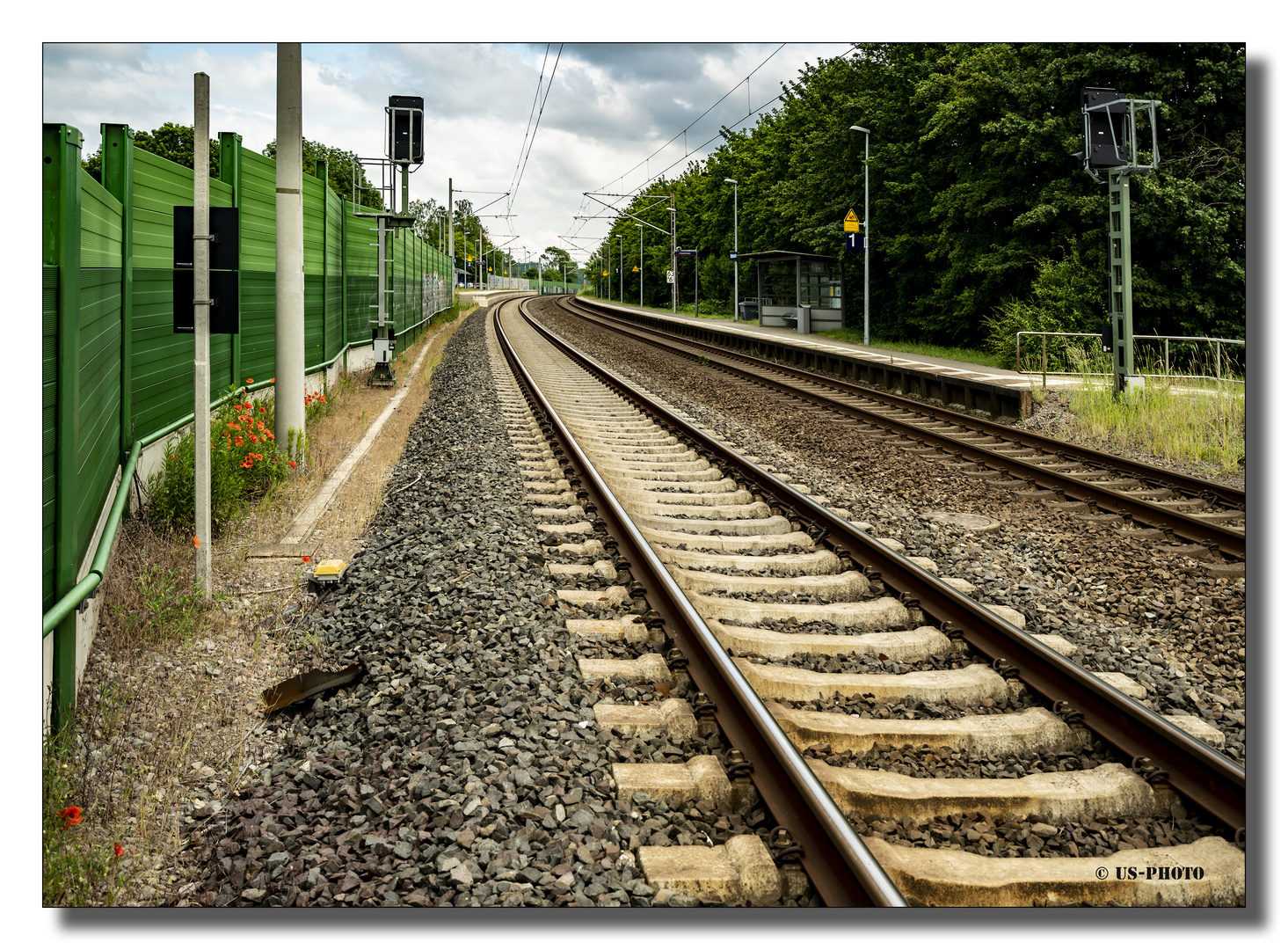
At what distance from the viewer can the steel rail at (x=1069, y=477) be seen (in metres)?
7.01

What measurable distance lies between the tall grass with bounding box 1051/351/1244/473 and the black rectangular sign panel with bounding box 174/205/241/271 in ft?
30.6

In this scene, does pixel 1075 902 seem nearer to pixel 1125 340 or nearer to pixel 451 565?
pixel 451 565

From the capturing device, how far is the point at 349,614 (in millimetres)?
5438

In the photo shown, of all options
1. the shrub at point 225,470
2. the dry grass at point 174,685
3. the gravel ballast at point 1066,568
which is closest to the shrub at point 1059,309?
the gravel ballast at point 1066,568

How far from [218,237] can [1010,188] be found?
69.6ft

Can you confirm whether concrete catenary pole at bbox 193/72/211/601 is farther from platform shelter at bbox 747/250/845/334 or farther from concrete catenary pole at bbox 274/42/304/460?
platform shelter at bbox 747/250/845/334

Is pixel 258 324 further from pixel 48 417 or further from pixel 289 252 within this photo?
pixel 48 417

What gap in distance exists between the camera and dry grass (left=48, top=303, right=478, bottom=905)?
11.1 feet

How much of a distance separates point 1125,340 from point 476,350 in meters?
16.8

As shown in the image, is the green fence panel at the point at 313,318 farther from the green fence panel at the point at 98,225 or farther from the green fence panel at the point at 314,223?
the green fence panel at the point at 98,225

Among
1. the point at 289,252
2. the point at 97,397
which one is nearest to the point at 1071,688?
the point at 97,397

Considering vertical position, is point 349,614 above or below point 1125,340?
below

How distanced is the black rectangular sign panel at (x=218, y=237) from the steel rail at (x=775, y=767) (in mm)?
2994
